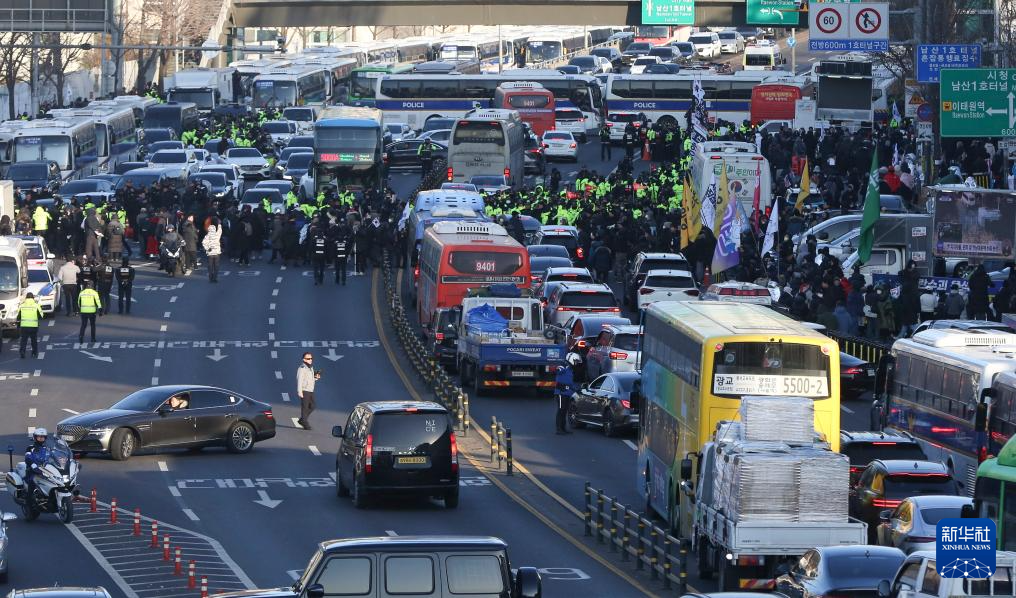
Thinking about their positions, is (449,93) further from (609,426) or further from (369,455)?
(369,455)

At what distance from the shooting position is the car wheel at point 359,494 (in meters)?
30.5

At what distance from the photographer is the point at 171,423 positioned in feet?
117

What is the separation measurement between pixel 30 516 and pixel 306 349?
1913cm

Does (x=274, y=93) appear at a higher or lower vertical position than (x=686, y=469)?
higher

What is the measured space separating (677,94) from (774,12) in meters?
17.0

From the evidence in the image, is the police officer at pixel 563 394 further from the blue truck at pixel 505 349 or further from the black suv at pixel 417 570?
the black suv at pixel 417 570

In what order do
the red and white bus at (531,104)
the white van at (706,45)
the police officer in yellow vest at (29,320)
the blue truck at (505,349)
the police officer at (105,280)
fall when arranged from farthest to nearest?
1. the white van at (706,45)
2. the red and white bus at (531,104)
3. the police officer at (105,280)
4. the police officer in yellow vest at (29,320)
5. the blue truck at (505,349)

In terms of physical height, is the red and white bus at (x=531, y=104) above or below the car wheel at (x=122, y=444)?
above

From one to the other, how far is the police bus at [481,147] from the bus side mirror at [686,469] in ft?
159

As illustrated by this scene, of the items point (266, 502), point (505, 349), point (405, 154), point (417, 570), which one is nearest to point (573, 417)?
point (505, 349)

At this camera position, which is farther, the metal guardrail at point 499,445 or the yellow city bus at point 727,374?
the metal guardrail at point 499,445

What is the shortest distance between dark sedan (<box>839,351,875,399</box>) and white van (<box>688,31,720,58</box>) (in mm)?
96778

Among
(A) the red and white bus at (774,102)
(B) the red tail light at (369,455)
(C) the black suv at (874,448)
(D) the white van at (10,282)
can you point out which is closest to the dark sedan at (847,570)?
(C) the black suv at (874,448)

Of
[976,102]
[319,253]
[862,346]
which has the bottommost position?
[862,346]
